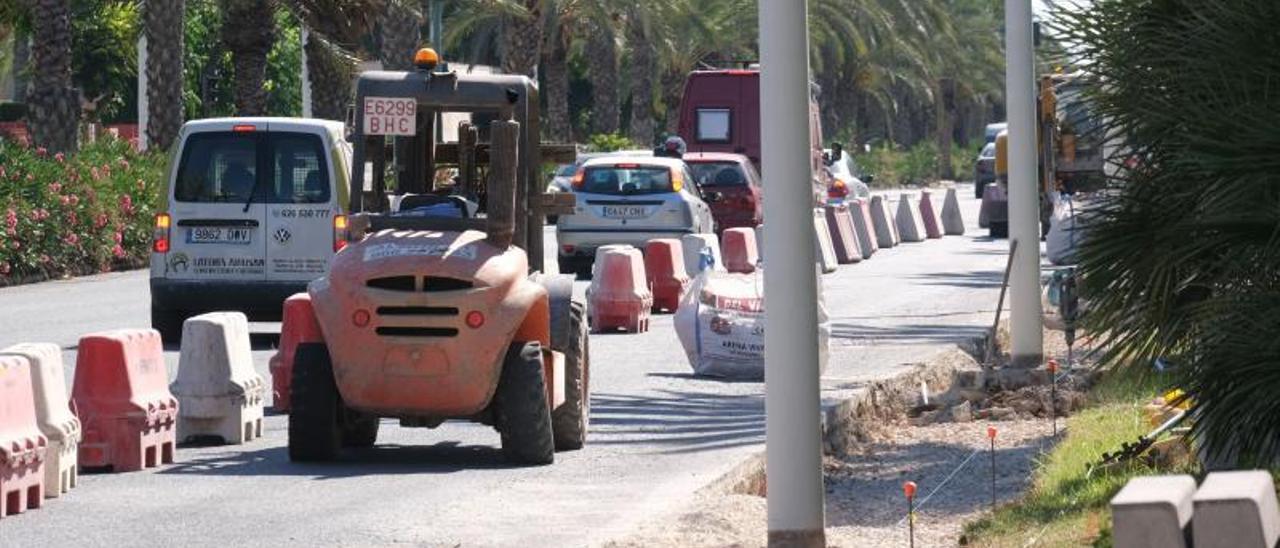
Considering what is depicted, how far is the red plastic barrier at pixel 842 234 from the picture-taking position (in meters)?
34.5

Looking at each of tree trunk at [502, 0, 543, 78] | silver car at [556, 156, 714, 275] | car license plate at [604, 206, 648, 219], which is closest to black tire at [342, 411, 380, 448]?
silver car at [556, 156, 714, 275]

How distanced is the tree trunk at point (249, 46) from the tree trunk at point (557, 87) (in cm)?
1943

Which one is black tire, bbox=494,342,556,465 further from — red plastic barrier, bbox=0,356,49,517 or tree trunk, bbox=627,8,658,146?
tree trunk, bbox=627,8,658,146

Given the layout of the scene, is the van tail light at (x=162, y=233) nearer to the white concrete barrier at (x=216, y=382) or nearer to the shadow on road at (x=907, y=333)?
the shadow on road at (x=907, y=333)

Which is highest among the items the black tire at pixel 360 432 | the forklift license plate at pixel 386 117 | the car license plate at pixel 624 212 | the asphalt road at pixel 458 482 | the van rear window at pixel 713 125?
the van rear window at pixel 713 125

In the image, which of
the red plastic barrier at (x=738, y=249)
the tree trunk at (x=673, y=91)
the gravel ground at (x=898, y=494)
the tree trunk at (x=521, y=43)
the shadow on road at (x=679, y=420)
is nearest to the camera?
the gravel ground at (x=898, y=494)

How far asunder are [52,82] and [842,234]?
11.2 meters

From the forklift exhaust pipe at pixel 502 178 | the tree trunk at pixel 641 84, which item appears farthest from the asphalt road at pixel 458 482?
the tree trunk at pixel 641 84

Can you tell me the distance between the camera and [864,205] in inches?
1487

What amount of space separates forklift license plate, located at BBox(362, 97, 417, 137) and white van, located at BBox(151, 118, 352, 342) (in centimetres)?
689

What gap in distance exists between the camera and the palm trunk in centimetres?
3528

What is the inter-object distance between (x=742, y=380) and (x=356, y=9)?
61.5 feet

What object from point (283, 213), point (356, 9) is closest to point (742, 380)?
point (283, 213)

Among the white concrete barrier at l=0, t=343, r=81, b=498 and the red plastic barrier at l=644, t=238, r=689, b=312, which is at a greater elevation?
the red plastic barrier at l=644, t=238, r=689, b=312
